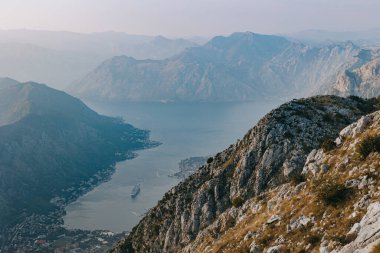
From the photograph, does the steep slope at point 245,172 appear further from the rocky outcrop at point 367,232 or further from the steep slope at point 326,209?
the rocky outcrop at point 367,232

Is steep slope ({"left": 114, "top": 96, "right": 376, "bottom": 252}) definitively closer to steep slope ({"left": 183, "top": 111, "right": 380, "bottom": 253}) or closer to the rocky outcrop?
steep slope ({"left": 183, "top": 111, "right": 380, "bottom": 253})

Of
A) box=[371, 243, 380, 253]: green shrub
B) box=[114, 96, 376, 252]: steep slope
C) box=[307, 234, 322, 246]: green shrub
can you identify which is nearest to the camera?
box=[371, 243, 380, 253]: green shrub

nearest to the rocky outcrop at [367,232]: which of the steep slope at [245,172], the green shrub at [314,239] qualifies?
the green shrub at [314,239]

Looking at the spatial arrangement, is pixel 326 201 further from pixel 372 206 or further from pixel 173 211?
pixel 173 211

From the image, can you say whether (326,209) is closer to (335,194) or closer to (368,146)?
(335,194)

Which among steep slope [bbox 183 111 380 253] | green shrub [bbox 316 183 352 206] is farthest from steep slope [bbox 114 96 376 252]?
green shrub [bbox 316 183 352 206]

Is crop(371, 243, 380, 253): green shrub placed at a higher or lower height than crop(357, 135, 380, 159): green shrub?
lower
